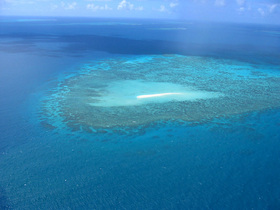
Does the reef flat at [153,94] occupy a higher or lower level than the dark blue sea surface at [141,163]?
higher

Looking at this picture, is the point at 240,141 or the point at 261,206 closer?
the point at 261,206

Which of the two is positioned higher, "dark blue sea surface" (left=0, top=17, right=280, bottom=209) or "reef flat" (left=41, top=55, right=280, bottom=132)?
"reef flat" (left=41, top=55, right=280, bottom=132)

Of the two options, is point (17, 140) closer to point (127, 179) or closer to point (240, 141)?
point (127, 179)

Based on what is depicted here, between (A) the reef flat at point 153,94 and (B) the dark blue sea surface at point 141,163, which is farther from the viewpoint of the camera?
(A) the reef flat at point 153,94

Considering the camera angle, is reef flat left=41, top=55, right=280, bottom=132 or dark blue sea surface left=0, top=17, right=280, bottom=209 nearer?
dark blue sea surface left=0, top=17, right=280, bottom=209

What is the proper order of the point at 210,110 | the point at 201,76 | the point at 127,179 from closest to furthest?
the point at 127,179 < the point at 210,110 < the point at 201,76

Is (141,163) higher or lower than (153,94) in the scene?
lower

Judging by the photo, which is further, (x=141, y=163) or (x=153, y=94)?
(x=153, y=94)

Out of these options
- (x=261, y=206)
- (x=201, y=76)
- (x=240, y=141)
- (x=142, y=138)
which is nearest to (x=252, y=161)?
(x=240, y=141)
